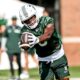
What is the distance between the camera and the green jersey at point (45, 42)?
945 cm

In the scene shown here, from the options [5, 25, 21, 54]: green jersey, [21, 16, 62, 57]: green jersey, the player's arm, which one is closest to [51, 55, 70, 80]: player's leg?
[21, 16, 62, 57]: green jersey

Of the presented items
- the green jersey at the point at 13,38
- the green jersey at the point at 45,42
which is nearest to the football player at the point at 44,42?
the green jersey at the point at 45,42

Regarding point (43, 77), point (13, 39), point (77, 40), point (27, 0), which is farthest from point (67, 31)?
point (43, 77)

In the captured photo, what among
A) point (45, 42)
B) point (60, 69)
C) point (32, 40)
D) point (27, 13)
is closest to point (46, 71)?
point (60, 69)

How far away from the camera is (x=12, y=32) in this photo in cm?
1578

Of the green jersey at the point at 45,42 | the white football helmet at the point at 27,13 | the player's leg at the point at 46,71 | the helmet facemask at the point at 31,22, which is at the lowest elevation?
the player's leg at the point at 46,71

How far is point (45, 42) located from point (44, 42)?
0.03m

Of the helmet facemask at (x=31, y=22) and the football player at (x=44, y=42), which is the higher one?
the helmet facemask at (x=31, y=22)

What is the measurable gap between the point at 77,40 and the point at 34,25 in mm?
13618

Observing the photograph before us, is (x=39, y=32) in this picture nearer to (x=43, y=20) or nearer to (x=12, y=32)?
(x=43, y=20)

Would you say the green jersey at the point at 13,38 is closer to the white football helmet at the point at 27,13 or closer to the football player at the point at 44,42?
the football player at the point at 44,42

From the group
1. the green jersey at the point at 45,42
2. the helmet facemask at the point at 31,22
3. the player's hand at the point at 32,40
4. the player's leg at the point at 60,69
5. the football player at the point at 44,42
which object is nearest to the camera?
the player's hand at the point at 32,40

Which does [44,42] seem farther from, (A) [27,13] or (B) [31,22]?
(A) [27,13]

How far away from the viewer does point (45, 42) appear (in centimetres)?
957
